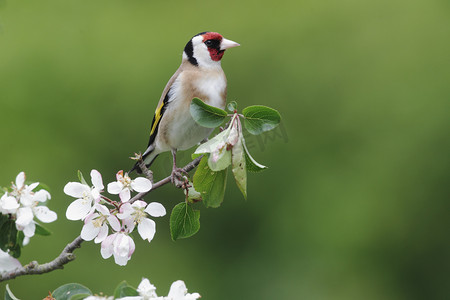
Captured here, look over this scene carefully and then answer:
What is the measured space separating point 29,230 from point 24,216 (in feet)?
0.19

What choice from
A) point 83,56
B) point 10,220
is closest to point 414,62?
point 83,56

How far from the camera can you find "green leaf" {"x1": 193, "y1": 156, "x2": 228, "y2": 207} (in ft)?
4.55

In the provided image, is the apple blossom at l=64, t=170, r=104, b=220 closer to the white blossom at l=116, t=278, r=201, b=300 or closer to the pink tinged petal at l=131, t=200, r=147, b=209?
the pink tinged petal at l=131, t=200, r=147, b=209

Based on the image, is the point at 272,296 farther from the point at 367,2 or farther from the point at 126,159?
the point at 367,2

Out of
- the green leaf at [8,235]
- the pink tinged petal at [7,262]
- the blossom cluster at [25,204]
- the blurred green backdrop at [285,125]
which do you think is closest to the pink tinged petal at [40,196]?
the blossom cluster at [25,204]

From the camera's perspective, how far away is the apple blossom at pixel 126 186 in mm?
1334

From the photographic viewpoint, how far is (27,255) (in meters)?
4.18

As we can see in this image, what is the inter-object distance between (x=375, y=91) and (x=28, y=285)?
9.53 feet

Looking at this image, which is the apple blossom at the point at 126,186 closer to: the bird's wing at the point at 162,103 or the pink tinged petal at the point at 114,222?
the pink tinged petal at the point at 114,222

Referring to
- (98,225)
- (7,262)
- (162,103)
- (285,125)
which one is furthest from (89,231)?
(285,125)

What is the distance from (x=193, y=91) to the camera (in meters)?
2.20

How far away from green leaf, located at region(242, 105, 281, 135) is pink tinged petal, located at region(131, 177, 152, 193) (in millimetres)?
255

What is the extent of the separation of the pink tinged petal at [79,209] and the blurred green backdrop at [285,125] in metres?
2.98

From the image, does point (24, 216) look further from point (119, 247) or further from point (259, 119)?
point (259, 119)
